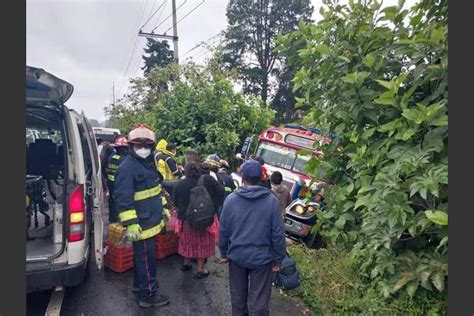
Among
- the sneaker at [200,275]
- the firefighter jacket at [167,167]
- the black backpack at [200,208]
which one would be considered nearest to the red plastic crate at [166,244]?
the sneaker at [200,275]

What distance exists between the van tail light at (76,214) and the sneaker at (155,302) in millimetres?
1042

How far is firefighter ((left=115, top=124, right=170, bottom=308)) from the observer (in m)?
3.65

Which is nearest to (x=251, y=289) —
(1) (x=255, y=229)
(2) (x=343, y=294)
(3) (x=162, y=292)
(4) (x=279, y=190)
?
(1) (x=255, y=229)

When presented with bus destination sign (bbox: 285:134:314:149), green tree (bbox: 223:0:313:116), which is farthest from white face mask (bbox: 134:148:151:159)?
green tree (bbox: 223:0:313:116)

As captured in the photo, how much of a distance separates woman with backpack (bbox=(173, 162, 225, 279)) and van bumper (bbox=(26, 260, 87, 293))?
145 cm

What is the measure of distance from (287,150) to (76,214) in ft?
16.1

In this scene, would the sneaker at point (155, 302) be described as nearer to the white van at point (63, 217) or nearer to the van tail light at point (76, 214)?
the white van at point (63, 217)

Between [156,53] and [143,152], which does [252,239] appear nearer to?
[143,152]

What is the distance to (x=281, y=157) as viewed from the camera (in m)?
7.43

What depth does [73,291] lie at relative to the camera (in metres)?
4.02

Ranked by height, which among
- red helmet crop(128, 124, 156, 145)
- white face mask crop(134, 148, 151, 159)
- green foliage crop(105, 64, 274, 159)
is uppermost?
green foliage crop(105, 64, 274, 159)

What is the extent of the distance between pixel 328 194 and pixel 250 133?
6.73 m

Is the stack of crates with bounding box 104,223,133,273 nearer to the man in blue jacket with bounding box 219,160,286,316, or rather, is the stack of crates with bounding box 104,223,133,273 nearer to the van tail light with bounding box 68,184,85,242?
the van tail light with bounding box 68,184,85,242

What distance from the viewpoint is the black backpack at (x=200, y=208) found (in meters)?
4.24
